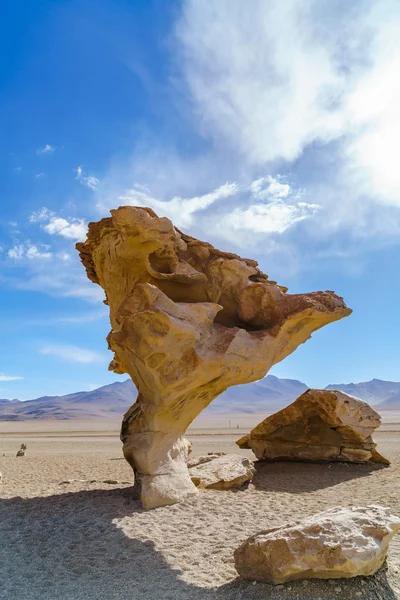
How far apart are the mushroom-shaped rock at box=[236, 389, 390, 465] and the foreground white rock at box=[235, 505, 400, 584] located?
857cm

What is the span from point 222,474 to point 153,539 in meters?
4.23

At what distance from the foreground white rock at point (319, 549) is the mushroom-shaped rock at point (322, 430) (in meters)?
8.57

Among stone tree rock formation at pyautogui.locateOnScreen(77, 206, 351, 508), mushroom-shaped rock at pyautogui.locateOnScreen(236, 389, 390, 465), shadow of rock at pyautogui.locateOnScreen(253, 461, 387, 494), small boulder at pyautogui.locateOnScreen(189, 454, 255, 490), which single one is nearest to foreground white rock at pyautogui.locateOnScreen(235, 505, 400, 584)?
stone tree rock formation at pyautogui.locateOnScreen(77, 206, 351, 508)

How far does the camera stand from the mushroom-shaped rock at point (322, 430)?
1342cm

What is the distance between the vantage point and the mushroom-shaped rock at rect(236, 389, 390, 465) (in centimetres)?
1342

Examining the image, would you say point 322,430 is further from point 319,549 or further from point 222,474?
point 319,549

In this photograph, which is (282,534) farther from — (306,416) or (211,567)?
(306,416)

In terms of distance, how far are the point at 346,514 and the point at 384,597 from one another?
0.84 meters

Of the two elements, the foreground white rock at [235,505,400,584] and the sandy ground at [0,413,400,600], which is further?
the sandy ground at [0,413,400,600]

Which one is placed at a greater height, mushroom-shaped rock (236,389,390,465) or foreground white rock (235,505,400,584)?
mushroom-shaped rock (236,389,390,465)

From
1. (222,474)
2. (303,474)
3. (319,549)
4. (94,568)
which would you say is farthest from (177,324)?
(303,474)

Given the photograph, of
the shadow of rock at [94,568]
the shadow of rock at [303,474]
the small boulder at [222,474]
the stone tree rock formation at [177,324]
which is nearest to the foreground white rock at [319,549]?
the shadow of rock at [94,568]

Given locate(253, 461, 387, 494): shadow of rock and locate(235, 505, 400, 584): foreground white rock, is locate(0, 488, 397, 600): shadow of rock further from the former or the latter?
locate(253, 461, 387, 494): shadow of rock

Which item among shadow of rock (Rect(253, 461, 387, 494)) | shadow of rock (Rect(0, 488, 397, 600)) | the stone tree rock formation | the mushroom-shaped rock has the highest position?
the stone tree rock formation
